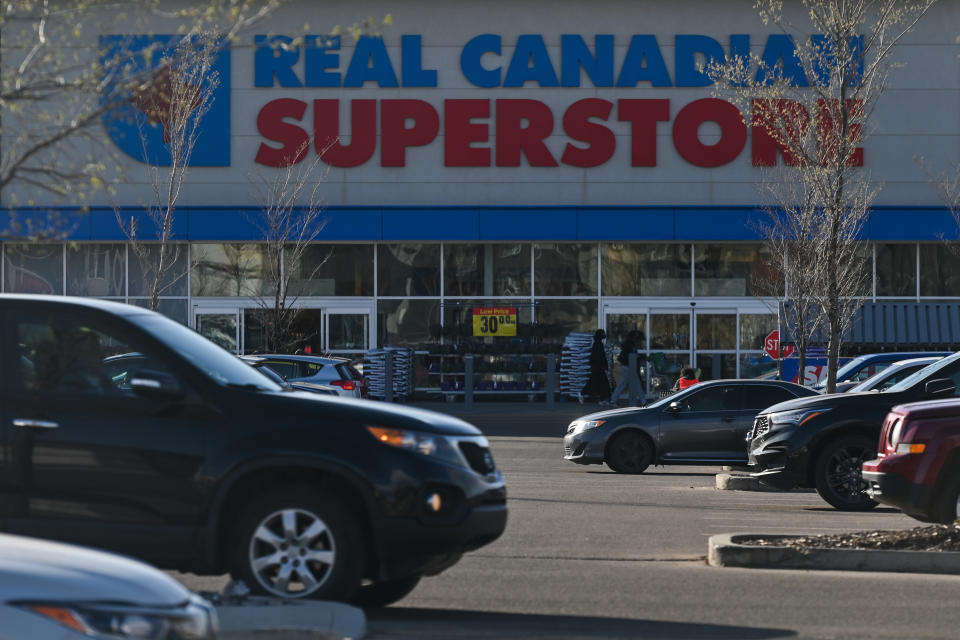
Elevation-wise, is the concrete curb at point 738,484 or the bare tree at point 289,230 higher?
the bare tree at point 289,230

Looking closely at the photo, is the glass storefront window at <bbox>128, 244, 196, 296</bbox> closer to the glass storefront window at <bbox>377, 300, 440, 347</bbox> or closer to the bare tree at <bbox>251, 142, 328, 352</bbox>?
the bare tree at <bbox>251, 142, 328, 352</bbox>

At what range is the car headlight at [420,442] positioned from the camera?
7.61m

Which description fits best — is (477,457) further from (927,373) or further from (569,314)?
(569,314)

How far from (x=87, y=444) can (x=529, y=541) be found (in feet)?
16.3

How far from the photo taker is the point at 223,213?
3669 cm

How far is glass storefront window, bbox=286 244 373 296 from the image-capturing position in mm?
37562

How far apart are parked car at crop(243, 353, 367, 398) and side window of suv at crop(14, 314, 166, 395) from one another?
16.1 metres

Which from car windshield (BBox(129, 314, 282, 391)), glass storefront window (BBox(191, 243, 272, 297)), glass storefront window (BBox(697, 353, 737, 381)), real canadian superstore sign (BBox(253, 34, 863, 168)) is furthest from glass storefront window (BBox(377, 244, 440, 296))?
car windshield (BBox(129, 314, 282, 391))

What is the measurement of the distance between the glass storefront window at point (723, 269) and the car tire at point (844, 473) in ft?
76.3

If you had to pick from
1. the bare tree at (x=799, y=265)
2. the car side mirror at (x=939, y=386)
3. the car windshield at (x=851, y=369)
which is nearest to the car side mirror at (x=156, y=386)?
the car side mirror at (x=939, y=386)

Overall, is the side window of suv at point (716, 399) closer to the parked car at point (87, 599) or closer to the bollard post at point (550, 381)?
the bollard post at point (550, 381)

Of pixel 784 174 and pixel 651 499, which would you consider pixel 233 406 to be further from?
pixel 784 174

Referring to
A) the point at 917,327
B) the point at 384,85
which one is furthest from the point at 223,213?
the point at 917,327

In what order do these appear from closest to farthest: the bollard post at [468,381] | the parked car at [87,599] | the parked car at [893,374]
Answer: the parked car at [87,599] → the parked car at [893,374] → the bollard post at [468,381]
